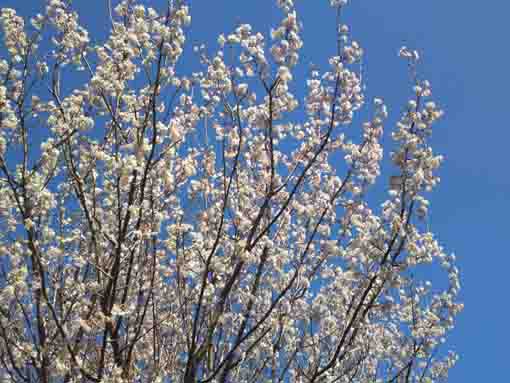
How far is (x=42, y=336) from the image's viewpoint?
642 cm

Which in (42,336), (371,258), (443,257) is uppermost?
(443,257)

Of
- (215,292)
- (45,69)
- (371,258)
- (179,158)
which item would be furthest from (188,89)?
(371,258)

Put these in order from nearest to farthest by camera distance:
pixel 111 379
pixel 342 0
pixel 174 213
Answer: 1. pixel 111 379
2. pixel 342 0
3. pixel 174 213

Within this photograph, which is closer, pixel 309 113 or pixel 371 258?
pixel 371 258

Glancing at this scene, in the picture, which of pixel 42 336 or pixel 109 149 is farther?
pixel 109 149

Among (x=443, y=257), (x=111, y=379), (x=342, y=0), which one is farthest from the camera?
(x=443, y=257)

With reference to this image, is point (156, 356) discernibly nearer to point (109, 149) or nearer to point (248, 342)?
point (248, 342)

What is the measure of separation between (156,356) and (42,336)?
1169mm

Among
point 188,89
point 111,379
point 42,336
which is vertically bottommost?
point 111,379

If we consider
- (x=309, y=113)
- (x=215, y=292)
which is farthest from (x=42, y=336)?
(x=309, y=113)

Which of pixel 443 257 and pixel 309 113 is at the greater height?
pixel 309 113

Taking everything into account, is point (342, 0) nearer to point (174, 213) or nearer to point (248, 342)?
point (174, 213)

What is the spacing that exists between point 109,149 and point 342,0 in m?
3.20

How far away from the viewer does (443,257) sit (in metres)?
7.96
